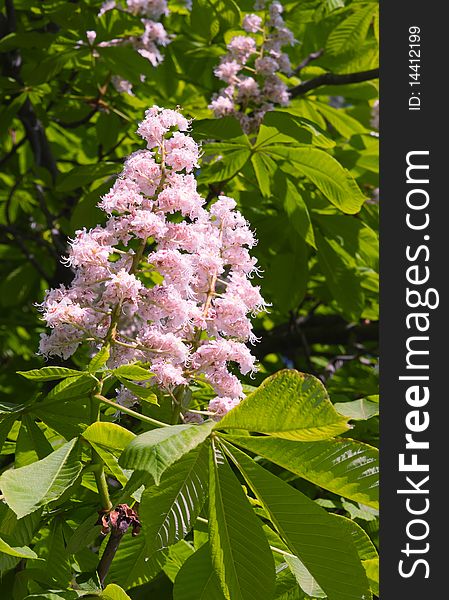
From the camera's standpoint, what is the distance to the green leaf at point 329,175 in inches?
88.3

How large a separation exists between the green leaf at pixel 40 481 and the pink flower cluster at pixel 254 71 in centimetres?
171

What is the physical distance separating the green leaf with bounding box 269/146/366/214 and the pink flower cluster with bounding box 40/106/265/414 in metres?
0.80

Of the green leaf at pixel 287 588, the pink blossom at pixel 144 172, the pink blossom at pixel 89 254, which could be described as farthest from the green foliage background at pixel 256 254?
the pink blossom at pixel 144 172

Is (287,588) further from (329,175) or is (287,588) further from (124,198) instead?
(329,175)

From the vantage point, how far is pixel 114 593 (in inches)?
47.1

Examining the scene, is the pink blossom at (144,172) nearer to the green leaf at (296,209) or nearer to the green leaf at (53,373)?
the green leaf at (53,373)

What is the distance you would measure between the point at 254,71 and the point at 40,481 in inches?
77.8

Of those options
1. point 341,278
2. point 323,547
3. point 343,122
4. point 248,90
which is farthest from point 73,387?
point 343,122

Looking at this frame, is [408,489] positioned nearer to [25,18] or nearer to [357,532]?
[357,532]

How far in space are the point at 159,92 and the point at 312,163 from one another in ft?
3.66

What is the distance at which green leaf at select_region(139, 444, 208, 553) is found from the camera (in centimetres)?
119

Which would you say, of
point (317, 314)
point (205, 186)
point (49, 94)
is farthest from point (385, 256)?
point (317, 314)

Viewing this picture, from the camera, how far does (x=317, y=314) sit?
4086mm

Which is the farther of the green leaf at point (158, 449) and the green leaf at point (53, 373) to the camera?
the green leaf at point (53, 373)
